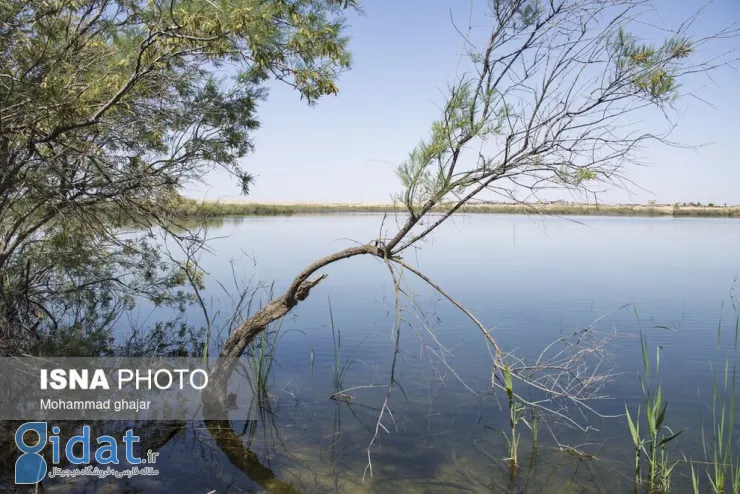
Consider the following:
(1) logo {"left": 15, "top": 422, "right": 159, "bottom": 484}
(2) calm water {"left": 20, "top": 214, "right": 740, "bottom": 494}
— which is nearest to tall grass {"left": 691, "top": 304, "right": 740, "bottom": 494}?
(2) calm water {"left": 20, "top": 214, "right": 740, "bottom": 494}

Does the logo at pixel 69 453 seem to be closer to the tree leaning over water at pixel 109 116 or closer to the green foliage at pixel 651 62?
the tree leaning over water at pixel 109 116

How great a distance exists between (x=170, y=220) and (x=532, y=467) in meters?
4.38

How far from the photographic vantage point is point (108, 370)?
233 inches

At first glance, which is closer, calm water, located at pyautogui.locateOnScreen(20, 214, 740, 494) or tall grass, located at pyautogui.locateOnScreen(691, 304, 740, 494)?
tall grass, located at pyautogui.locateOnScreen(691, 304, 740, 494)

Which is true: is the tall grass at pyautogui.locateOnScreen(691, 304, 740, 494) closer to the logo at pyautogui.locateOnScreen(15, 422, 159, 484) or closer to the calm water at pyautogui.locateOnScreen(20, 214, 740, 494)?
the calm water at pyautogui.locateOnScreen(20, 214, 740, 494)

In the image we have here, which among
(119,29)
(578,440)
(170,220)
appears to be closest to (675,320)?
(578,440)

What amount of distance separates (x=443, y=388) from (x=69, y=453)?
3773 mm

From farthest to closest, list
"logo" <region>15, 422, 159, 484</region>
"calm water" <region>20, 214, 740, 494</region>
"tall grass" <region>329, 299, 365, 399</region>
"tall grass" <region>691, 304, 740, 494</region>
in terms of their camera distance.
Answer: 1. "tall grass" <region>329, 299, 365, 399</region>
2. "calm water" <region>20, 214, 740, 494</region>
3. "logo" <region>15, 422, 159, 484</region>
4. "tall grass" <region>691, 304, 740, 494</region>

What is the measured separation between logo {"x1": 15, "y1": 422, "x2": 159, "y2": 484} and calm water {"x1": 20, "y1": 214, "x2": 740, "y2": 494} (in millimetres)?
214

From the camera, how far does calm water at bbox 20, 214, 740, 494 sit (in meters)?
4.23

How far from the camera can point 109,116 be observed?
5.21 meters

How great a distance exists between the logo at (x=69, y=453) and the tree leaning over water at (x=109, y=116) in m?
0.96

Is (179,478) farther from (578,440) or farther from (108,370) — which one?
(578,440)

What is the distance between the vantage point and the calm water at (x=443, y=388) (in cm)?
423
